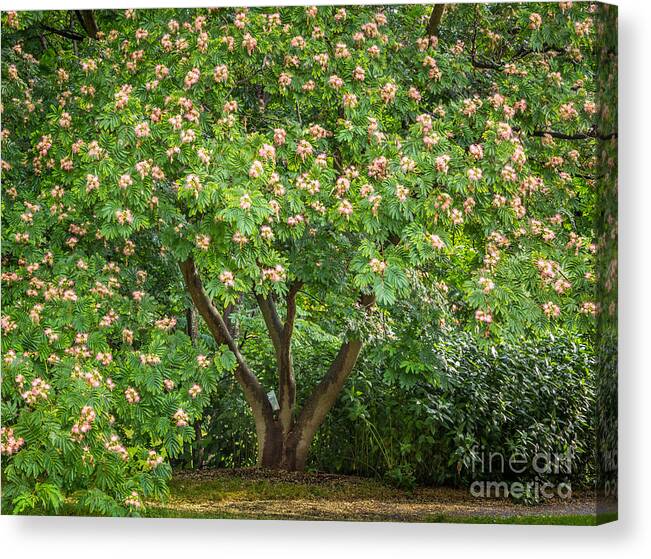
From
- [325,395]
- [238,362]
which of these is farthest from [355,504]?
[238,362]

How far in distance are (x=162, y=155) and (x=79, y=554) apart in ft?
6.06

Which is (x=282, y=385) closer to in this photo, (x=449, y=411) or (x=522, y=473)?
(x=449, y=411)

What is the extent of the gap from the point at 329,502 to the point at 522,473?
35.0 inches

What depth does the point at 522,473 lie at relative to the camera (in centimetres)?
454

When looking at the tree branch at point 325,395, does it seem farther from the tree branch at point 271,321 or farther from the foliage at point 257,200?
the tree branch at point 271,321

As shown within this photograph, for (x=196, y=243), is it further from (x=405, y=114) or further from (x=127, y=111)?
(x=405, y=114)

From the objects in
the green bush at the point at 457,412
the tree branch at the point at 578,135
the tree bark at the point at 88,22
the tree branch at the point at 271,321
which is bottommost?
the green bush at the point at 457,412

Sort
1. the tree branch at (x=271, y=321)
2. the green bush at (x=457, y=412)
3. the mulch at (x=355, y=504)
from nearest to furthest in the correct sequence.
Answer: the mulch at (x=355, y=504)
the green bush at (x=457, y=412)
the tree branch at (x=271, y=321)

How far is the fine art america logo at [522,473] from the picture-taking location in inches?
176

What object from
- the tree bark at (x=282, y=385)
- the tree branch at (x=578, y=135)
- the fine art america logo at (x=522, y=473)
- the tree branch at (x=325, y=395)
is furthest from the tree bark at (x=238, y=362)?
the tree branch at (x=578, y=135)

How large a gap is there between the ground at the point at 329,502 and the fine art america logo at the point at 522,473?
43 millimetres

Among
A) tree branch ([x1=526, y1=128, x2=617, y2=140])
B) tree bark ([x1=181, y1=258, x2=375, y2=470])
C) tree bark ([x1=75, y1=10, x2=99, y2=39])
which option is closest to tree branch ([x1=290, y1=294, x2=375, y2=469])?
tree bark ([x1=181, y1=258, x2=375, y2=470])

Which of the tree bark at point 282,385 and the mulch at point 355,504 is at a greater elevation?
the tree bark at point 282,385

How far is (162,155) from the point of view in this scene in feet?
14.8
